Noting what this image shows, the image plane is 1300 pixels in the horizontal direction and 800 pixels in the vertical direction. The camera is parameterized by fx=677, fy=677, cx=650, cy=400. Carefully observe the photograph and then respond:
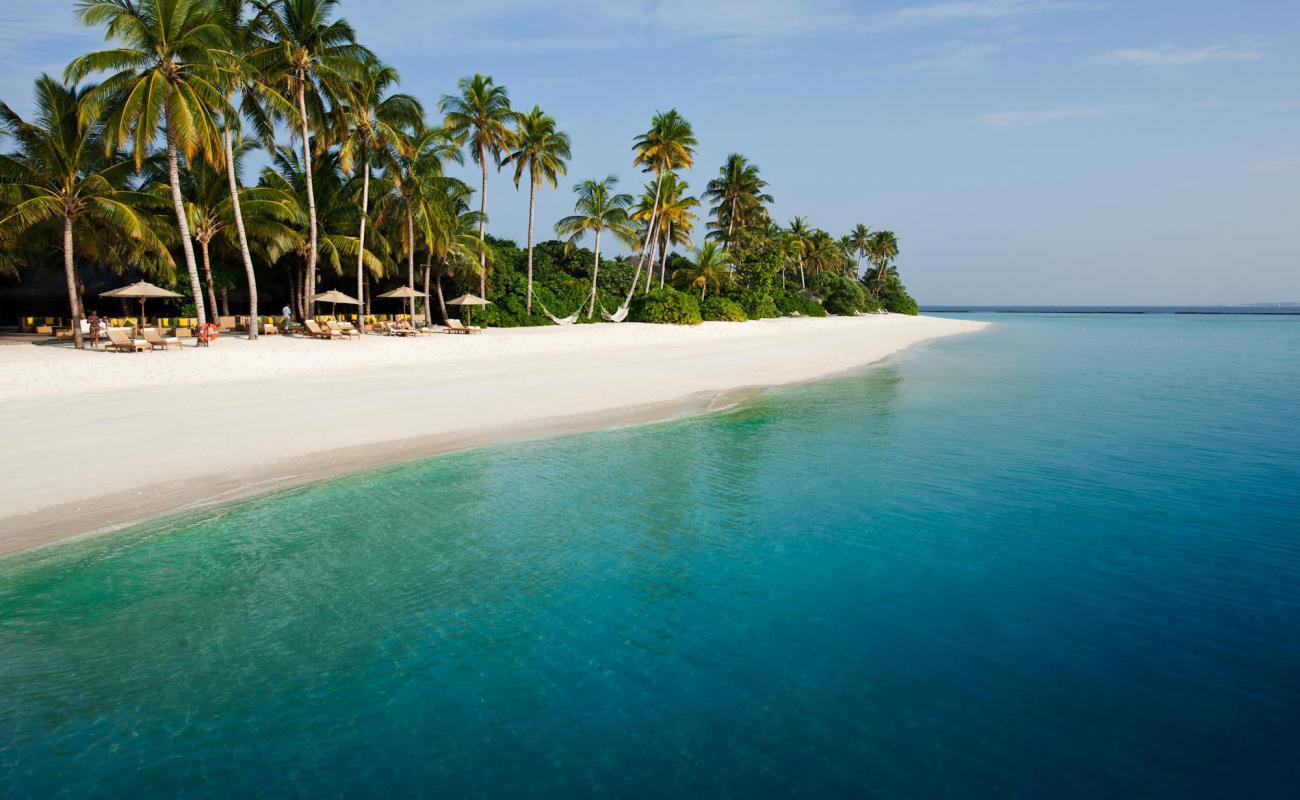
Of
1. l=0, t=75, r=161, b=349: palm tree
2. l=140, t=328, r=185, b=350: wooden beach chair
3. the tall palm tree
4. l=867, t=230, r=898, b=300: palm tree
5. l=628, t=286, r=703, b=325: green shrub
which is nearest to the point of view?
l=140, t=328, r=185, b=350: wooden beach chair

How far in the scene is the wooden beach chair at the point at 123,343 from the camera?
A: 1975 cm

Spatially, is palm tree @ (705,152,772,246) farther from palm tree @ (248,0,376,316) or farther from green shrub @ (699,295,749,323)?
palm tree @ (248,0,376,316)

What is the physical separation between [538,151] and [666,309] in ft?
37.0

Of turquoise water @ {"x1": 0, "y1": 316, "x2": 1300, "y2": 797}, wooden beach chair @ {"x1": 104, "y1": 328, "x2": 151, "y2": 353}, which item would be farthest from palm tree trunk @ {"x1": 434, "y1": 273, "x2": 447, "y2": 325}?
turquoise water @ {"x1": 0, "y1": 316, "x2": 1300, "y2": 797}

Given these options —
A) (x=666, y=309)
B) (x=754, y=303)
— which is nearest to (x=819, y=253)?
(x=754, y=303)

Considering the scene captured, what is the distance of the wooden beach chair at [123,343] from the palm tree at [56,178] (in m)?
2.70

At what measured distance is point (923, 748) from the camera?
437cm

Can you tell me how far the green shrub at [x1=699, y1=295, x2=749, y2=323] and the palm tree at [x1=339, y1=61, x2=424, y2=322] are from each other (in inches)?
820

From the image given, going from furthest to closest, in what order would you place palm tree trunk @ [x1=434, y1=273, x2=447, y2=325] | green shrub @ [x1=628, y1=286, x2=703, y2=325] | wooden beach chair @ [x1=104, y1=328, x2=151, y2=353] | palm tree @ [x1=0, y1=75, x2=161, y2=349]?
green shrub @ [x1=628, y1=286, x2=703, y2=325]
palm tree trunk @ [x1=434, y1=273, x2=447, y2=325]
palm tree @ [x1=0, y1=75, x2=161, y2=349]
wooden beach chair @ [x1=104, y1=328, x2=151, y2=353]

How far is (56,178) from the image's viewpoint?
895 inches

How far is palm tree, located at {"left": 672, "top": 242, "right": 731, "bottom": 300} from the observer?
156ft

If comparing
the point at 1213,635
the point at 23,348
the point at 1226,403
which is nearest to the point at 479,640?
the point at 1213,635

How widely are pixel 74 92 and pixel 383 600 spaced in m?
26.4

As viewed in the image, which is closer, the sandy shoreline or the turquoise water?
the turquoise water
